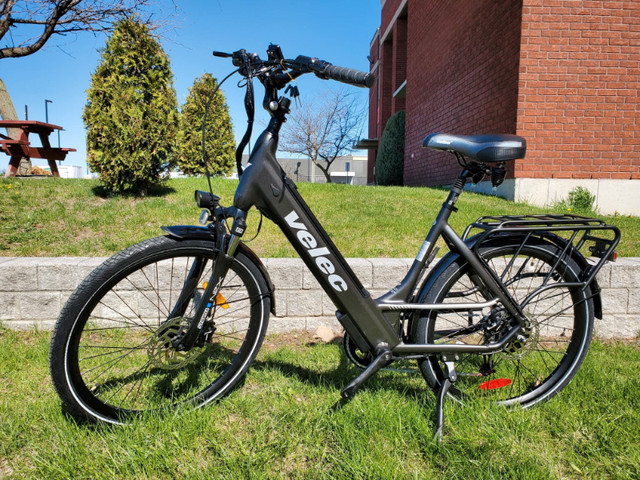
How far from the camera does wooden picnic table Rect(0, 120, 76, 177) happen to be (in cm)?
791

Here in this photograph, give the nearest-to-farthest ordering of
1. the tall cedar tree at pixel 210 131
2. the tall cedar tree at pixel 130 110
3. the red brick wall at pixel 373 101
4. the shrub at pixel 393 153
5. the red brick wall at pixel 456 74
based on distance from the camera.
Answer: the tall cedar tree at pixel 130 110
the red brick wall at pixel 456 74
the tall cedar tree at pixel 210 131
the shrub at pixel 393 153
the red brick wall at pixel 373 101

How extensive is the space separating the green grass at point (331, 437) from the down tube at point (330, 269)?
37cm

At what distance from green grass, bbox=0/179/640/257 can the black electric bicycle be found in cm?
182

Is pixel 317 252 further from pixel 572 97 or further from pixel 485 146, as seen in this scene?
pixel 572 97

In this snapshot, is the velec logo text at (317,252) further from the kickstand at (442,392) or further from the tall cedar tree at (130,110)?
the tall cedar tree at (130,110)

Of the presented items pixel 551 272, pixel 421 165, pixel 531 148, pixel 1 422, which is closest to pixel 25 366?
pixel 1 422

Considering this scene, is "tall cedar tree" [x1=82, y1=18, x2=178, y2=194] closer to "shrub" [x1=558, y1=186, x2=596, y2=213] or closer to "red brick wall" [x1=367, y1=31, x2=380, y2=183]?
"shrub" [x1=558, y1=186, x2=596, y2=213]

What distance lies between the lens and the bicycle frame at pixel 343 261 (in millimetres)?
1760

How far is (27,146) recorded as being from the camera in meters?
8.18

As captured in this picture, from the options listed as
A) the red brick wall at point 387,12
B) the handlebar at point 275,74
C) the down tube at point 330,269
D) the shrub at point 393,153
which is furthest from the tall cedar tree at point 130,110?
the red brick wall at point 387,12

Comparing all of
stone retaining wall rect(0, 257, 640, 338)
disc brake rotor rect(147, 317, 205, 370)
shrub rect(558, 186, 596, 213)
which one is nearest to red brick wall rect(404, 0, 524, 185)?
shrub rect(558, 186, 596, 213)

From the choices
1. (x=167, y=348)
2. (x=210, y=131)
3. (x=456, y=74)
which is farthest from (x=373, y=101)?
(x=167, y=348)

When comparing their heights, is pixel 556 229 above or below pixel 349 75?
below

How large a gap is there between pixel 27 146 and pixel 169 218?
5.79m
